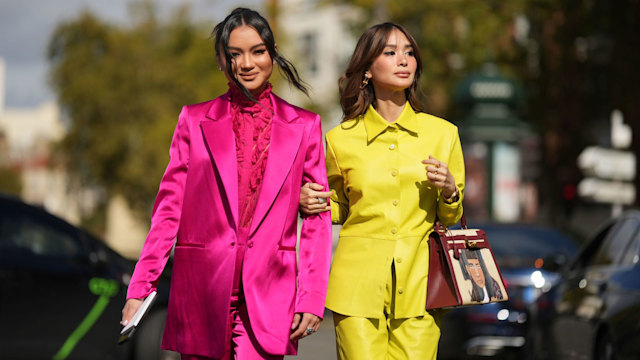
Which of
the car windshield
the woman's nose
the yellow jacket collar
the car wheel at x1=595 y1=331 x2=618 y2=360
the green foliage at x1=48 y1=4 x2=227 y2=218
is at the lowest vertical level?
the car wheel at x1=595 y1=331 x2=618 y2=360

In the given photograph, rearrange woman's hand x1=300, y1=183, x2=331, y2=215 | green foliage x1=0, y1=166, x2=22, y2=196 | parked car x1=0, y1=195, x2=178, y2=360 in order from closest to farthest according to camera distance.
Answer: woman's hand x1=300, y1=183, x2=331, y2=215, parked car x1=0, y1=195, x2=178, y2=360, green foliage x1=0, y1=166, x2=22, y2=196

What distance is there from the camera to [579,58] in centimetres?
3033

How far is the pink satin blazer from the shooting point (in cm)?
500

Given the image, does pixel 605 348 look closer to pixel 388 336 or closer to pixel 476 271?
pixel 476 271

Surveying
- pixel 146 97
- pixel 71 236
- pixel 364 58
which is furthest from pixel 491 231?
pixel 146 97

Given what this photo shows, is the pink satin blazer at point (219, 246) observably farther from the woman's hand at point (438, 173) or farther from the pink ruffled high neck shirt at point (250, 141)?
the woman's hand at point (438, 173)

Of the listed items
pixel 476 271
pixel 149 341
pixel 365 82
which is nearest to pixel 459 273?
pixel 476 271

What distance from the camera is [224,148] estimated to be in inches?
200

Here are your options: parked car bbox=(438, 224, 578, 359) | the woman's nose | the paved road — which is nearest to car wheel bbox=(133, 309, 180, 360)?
the paved road

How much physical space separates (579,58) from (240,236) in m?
26.2

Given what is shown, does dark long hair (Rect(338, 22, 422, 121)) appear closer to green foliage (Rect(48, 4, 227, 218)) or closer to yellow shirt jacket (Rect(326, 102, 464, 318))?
yellow shirt jacket (Rect(326, 102, 464, 318))

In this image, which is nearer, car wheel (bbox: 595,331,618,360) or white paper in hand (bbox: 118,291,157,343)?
white paper in hand (bbox: 118,291,157,343)

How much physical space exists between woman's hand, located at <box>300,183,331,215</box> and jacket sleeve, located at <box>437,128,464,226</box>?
0.66 metres

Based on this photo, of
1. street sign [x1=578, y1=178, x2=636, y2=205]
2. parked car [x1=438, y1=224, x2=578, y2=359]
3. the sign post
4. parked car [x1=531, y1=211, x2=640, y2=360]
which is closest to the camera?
parked car [x1=531, y1=211, x2=640, y2=360]
